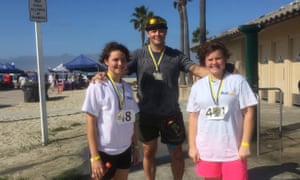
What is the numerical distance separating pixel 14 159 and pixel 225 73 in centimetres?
450

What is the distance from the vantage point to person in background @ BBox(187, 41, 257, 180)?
2.87 m

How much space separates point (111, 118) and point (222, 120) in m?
0.90

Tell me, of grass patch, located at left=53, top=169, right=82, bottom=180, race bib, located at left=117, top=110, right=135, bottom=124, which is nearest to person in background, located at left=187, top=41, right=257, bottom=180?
race bib, located at left=117, top=110, right=135, bottom=124

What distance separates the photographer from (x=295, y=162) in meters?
5.13

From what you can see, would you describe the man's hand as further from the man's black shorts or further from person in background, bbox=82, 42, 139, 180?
the man's black shorts

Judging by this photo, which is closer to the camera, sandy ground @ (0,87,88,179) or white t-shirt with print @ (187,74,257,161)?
white t-shirt with print @ (187,74,257,161)

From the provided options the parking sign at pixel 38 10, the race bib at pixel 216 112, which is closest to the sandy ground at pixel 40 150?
the parking sign at pixel 38 10

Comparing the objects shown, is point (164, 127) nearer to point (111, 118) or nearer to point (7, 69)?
point (111, 118)

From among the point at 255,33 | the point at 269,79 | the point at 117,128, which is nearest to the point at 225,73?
the point at 117,128

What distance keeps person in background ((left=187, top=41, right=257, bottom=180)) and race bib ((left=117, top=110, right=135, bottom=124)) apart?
56 centimetres

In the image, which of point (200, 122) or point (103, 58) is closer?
point (200, 122)

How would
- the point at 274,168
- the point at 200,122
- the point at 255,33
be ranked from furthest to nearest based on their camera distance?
the point at 255,33 < the point at 274,168 < the point at 200,122

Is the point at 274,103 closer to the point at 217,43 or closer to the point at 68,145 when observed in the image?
the point at 68,145

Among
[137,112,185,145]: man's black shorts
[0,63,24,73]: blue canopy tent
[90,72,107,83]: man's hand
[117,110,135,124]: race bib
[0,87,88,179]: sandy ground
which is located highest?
[0,63,24,73]: blue canopy tent
